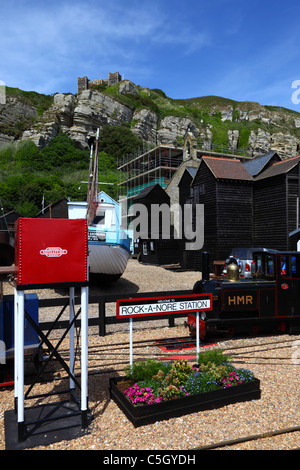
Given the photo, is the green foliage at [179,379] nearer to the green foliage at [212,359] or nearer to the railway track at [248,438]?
the green foliage at [212,359]

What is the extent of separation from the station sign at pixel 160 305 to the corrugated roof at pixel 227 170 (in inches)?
821

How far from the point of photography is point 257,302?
407 inches

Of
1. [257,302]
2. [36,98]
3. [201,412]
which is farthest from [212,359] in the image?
[36,98]

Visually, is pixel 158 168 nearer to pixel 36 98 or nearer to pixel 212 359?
pixel 212 359

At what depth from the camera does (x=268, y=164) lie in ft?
96.2

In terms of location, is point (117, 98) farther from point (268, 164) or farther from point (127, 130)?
point (268, 164)

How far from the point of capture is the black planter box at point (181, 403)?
518 cm

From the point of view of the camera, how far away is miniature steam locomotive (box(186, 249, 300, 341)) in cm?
1003

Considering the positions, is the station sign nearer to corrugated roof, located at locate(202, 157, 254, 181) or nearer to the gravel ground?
the gravel ground

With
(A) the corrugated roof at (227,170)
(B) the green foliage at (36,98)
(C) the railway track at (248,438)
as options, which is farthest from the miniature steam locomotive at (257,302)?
(B) the green foliage at (36,98)

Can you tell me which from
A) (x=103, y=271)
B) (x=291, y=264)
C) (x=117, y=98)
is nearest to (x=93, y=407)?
(x=291, y=264)

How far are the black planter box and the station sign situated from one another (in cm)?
129

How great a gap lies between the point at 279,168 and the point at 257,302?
→ 1959cm

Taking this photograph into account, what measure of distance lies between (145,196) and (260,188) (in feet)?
62.1
